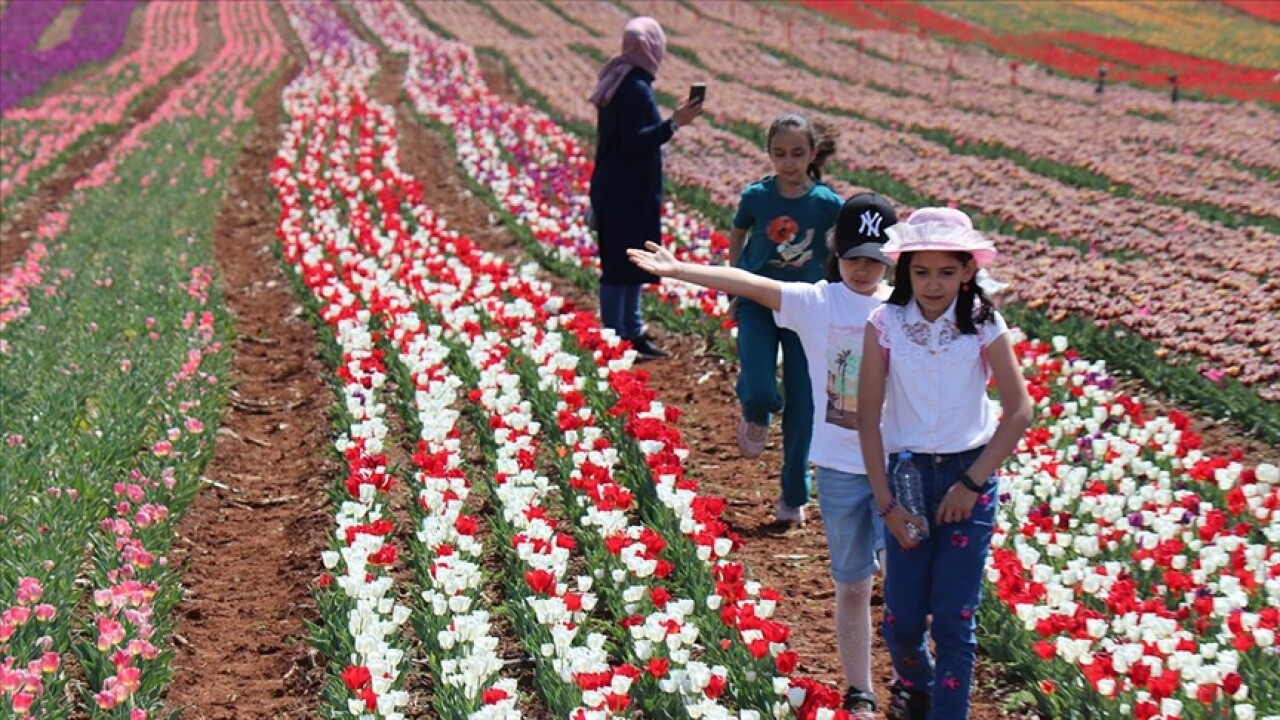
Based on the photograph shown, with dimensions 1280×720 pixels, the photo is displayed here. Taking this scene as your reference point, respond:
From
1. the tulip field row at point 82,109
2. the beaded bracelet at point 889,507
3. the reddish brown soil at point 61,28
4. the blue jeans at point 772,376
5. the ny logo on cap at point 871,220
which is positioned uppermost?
the ny logo on cap at point 871,220

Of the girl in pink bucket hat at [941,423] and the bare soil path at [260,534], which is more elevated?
the girl in pink bucket hat at [941,423]

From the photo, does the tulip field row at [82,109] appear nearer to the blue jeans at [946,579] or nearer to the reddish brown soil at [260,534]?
the reddish brown soil at [260,534]

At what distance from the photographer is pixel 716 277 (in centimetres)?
472

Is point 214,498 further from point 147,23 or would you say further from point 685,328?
point 147,23

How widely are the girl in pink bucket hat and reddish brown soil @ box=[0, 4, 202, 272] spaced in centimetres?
1199

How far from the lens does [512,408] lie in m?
→ 7.37

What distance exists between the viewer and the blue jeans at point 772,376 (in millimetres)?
6164

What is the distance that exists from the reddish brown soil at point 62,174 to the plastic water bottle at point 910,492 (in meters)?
12.0

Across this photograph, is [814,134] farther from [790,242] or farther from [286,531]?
[286,531]

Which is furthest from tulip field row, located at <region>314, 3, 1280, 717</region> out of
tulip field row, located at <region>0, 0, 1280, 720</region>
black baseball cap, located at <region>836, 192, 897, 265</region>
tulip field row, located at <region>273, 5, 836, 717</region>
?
black baseball cap, located at <region>836, 192, 897, 265</region>

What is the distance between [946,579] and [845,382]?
75 cm

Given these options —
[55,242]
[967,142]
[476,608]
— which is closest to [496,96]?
[967,142]

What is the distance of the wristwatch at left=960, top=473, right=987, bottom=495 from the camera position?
4113 mm

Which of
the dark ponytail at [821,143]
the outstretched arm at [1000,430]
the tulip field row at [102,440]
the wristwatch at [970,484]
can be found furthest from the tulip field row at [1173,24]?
the wristwatch at [970,484]
